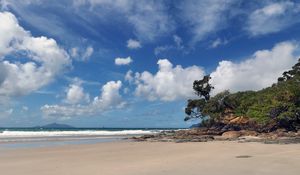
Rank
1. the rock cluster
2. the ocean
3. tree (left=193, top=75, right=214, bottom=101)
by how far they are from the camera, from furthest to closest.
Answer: tree (left=193, top=75, right=214, bottom=101) < the ocean < the rock cluster

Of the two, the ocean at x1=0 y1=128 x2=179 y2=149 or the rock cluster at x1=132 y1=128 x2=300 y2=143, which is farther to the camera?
the ocean at x1=0 y1=128 x2=179 y2=149

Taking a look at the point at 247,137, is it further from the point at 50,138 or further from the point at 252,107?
the point at 50,138

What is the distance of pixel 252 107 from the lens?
1715 inches

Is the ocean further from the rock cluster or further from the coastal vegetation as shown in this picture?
the coastal vegetation

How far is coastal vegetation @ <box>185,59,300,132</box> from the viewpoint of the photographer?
3631cm

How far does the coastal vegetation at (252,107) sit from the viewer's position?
36312 mm

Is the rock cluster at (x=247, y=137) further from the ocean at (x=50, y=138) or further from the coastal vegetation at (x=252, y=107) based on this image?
the ocean at (x=50, y=138)

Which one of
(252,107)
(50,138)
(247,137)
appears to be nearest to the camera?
(247,137)

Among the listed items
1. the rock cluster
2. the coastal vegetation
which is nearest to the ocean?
the rock cluster

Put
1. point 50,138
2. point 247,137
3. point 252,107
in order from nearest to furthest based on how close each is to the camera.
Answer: point 247,137
point 252,107
point 50,138

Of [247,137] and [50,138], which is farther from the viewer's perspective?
[50,138]

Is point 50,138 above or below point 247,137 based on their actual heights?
above

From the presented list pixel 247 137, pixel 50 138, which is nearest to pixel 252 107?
pixel 247 137

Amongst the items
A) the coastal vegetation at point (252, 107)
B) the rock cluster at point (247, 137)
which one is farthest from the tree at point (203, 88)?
the rock cluster at point (247, 137)
